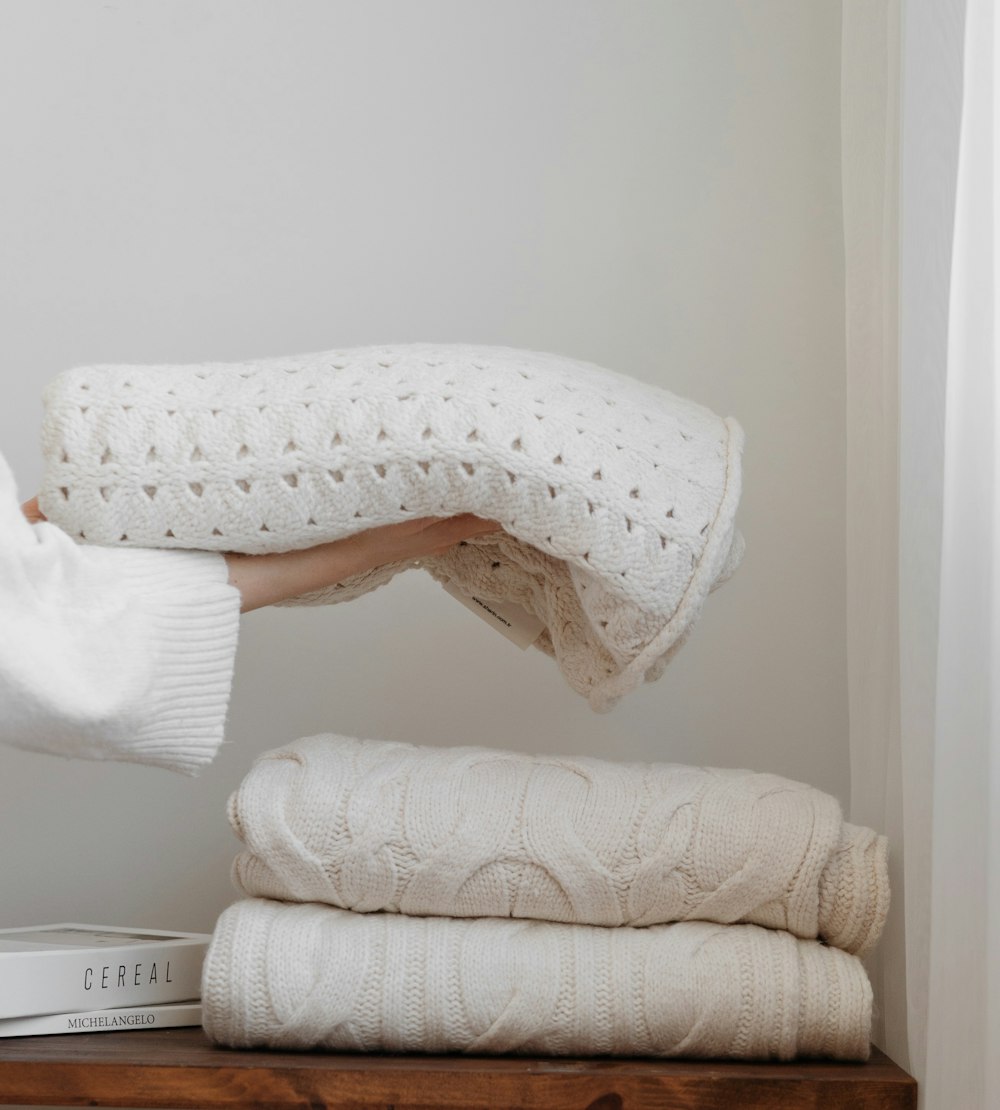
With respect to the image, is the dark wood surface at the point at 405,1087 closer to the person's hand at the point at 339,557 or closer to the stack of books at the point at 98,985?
the stack of books at the point at 98,985

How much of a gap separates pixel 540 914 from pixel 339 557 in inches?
9.7

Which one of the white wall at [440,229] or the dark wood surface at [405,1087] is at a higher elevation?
the white wall at [440,229]

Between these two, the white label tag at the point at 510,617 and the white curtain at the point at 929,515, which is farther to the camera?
the white label tag at the point at 510,617

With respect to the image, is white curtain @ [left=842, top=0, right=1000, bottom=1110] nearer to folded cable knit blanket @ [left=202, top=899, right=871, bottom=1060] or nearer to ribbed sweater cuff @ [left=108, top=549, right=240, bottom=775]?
folded cable knit blanket @ [left=202, top=899, right=871, bottom=1060]

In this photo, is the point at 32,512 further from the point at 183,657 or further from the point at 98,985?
the point at 98,985

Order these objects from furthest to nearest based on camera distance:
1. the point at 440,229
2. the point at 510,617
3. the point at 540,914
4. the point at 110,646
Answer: the point at 440,229
the point at 510,617
the point at 540,914
the point at 110,646

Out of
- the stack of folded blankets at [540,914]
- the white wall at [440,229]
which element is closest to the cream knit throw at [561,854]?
the stack of folded blankets at [540,914]

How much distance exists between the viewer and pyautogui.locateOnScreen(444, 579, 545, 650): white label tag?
0.82 m

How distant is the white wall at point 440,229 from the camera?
3.51 ft

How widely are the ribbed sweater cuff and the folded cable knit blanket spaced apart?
0.13 metres

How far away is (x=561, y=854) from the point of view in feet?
2.28

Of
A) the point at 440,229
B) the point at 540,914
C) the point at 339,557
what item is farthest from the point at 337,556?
the point at 440,229

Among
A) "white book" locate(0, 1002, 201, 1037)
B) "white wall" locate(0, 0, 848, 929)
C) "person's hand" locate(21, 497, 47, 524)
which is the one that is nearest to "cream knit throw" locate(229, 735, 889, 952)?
"white book" locate(0, 1002, 201, 1037)

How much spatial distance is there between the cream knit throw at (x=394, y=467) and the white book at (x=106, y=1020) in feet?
0.96
